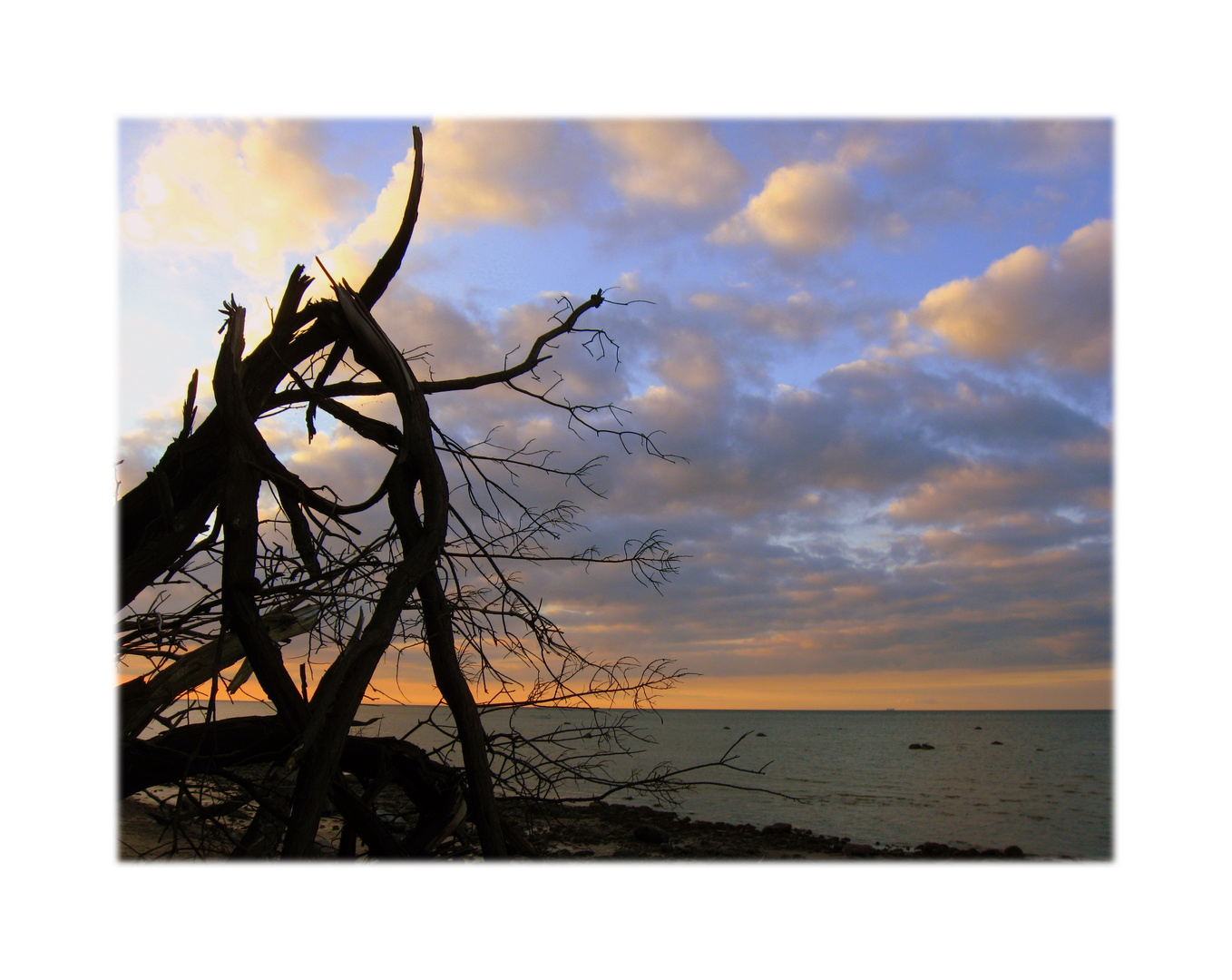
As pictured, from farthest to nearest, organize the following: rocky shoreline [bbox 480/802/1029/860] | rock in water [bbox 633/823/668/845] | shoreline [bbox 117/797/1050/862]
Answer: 1. rock in water [bbox 633/823/668/845]
2. rocky shoreline [bbox 480/802/1029/860]
3. shoreline [bbox 117/797/1050/862]

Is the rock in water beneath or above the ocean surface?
above

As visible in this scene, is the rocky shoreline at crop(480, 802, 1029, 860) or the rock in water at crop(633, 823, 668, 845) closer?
the rocky shoreline at crop(480, 802, 1029, 860)

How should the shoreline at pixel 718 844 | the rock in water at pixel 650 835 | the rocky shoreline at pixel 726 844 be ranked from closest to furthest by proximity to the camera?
the shoreline at pixel 718 844, the rocky shoreline at pixel 726 844, the rock in water at pixel 650 835

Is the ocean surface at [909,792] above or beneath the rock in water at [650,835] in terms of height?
beneath

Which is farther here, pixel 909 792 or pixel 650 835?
pixel 909 792

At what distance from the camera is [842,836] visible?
18906mm

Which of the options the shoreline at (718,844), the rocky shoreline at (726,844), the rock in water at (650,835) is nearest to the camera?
the shoreline at (718,844)

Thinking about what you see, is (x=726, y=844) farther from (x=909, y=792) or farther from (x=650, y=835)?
(x=909, y=792)

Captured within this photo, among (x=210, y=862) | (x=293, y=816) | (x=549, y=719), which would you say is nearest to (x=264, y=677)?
(x=293, y=816)

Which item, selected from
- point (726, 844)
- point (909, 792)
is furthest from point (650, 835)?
point (909, 792)

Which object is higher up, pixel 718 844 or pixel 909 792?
pixel 718 844

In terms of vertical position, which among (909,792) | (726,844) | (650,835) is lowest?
(909,792)

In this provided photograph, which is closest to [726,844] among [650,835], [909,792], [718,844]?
[718,844]

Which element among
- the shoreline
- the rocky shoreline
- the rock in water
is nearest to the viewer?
the shoreline
